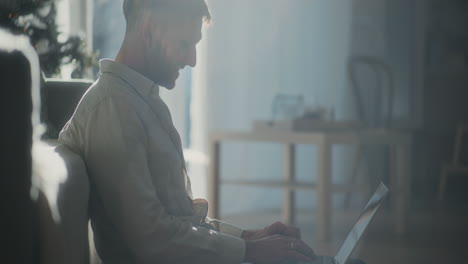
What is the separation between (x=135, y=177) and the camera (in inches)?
38.7

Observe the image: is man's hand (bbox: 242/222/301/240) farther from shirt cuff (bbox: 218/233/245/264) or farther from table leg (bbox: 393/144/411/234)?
table leg (bbox: 393/144/411/234)

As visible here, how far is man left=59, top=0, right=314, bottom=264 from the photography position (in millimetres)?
997

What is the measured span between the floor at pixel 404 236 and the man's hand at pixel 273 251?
1.94 metres

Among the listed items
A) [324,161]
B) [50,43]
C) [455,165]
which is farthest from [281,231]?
[455,165]

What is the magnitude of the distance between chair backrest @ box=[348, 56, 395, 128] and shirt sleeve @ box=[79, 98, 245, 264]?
398 cm

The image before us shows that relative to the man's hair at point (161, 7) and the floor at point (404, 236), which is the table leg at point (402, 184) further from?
the man's hair at point (161, 7)

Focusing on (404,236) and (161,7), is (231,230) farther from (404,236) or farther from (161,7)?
(404,236)

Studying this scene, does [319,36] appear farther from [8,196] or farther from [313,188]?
[8,196]

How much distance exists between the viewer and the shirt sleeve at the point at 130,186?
99 centimetres

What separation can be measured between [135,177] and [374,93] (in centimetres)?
466

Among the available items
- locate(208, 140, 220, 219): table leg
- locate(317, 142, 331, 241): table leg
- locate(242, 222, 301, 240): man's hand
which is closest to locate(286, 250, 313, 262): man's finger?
locate(242, 222, 301, 240): man's hand

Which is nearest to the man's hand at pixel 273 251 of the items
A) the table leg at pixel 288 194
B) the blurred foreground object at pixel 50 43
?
the blurred foreground object at pixel 50 43

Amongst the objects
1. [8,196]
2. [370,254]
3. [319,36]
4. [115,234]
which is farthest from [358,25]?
[8,196]

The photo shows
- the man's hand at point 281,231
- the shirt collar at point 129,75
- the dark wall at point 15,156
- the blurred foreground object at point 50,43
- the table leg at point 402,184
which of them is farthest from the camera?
the table leg at point 402,184
